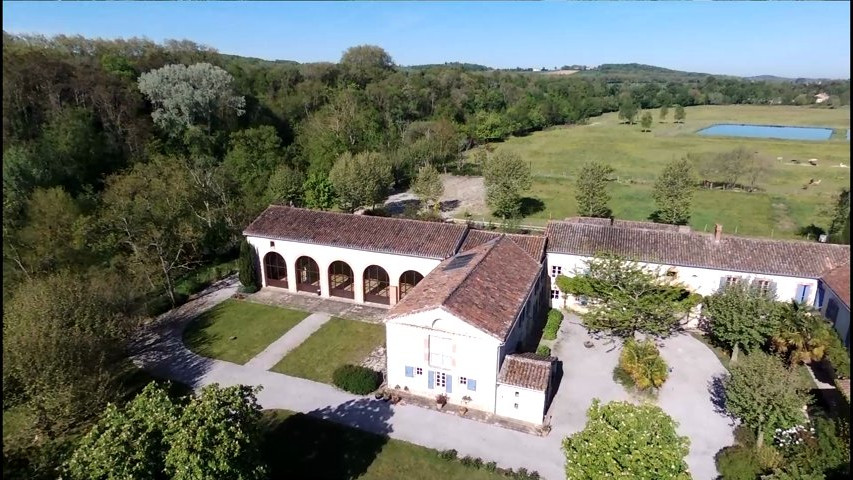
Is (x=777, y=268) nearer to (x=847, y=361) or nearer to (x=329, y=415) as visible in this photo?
(x=847, y=361)

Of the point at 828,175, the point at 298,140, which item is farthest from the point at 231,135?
the point at 828,175

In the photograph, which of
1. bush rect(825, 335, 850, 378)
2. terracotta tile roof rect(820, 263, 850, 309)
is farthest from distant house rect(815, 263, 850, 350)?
bush rect(825, 335, 850, 378)

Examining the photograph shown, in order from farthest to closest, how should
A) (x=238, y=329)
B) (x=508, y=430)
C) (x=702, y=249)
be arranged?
(x=238, y=329) < (x=702, y=249) < (x=508, y=430)

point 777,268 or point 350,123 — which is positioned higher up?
point 350,123

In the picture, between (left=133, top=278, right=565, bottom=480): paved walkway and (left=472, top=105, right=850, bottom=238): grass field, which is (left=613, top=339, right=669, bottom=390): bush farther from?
(left=472, top=105, right=850, bottom=238): grass field

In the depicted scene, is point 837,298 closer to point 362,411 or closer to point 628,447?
point 628,447

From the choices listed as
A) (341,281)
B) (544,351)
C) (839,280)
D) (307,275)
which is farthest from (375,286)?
(839,280)

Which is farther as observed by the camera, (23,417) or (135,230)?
(135,230)
